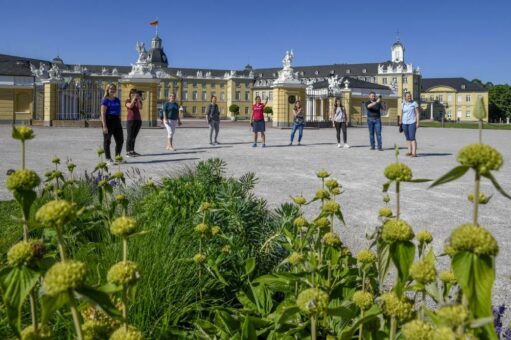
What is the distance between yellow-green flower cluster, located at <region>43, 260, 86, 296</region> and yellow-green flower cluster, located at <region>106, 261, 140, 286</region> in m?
0.18

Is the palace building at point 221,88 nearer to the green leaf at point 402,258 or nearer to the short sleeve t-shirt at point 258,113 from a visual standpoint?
the short sleeve t-shirt at point 258,113

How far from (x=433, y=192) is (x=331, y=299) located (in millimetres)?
6113

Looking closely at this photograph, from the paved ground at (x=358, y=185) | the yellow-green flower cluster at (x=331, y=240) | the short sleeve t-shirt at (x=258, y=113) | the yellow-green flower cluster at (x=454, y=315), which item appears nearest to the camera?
the yellow-green flower cluster at (x=454, y=315)

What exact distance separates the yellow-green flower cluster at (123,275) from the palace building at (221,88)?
2660cm

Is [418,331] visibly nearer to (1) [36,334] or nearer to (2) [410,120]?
(1) [36,334]

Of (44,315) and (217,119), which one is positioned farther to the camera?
(217,119)

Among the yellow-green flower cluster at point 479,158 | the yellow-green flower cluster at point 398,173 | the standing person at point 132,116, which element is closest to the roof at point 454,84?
the standing person at point 132,116

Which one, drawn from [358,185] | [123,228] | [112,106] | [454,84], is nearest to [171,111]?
[112,106]

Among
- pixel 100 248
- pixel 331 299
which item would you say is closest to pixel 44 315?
pixel 331 299

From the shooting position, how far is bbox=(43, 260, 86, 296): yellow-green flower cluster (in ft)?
2.68

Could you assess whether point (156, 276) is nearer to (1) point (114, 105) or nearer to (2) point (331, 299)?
(2) point (331, 299)

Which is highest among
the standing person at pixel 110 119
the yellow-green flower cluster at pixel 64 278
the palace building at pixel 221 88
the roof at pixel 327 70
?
the roof at pixel 327 70

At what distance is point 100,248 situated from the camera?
286cm

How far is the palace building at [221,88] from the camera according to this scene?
1297 inches
